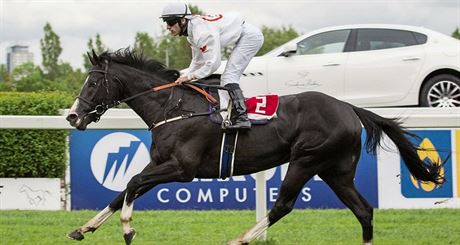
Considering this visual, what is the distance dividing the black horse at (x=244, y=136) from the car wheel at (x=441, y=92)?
167 inches

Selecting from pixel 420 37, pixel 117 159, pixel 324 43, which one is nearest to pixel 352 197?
pixel 117 159

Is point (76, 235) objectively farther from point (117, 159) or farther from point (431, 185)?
point (431, 185)

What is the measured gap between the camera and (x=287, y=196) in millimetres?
6543

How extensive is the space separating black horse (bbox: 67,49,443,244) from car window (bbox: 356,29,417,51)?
4.37 m

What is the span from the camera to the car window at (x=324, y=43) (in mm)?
11086

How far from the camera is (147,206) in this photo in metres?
9.25

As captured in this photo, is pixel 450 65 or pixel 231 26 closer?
pixel 231 26

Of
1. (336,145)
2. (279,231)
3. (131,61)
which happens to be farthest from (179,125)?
(279,231)

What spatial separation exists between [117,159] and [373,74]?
3731mm

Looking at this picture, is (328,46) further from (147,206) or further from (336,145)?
(336,145)

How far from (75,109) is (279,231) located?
2.43m

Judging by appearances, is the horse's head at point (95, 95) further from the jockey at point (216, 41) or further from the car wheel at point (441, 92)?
the car wheel at point (441, 92)

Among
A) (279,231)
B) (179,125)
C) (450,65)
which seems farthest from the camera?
(450,65)

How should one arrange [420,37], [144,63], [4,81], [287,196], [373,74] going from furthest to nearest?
[4,81] < [420,37] < [373,74] < [144,63] < [287,196]
